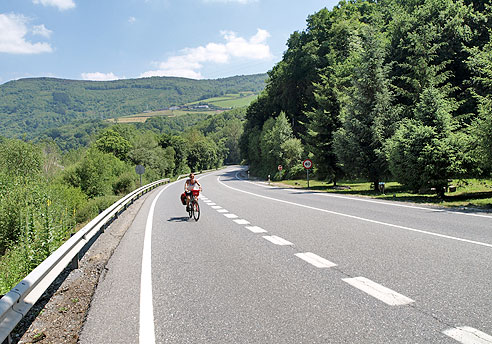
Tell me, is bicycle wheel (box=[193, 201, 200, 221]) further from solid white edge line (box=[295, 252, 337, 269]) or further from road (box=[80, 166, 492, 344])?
solid white edge line (box=[295, 252, 337, 269])

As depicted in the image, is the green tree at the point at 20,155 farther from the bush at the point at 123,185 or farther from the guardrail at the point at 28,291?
the guardrail at the point at 28,291

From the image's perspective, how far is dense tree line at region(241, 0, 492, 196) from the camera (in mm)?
18062

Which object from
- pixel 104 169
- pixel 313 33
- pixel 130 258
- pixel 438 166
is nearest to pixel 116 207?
pixel 130 258

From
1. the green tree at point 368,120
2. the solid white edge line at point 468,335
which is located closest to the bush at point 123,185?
the green tree at point 368,120

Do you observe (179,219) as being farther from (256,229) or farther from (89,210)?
(89,210)

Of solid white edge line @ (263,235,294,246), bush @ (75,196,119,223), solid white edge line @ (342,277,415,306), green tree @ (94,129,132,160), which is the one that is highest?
green tree @ (94,129,132,160)

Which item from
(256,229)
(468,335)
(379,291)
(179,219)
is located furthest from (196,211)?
(468,335)

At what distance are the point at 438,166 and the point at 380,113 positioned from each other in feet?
31.4

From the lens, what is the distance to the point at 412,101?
3303 centimetres

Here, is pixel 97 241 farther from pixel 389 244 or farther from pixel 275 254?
pixel 389 244

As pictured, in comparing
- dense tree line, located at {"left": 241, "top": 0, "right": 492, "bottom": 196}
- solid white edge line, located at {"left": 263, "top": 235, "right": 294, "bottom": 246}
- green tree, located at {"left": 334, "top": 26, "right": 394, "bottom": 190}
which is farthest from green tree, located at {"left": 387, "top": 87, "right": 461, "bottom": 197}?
solid white edge line, located at {"left": 263, "top": 235, "right": 294, "bottom": 246}

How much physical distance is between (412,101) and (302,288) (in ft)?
104

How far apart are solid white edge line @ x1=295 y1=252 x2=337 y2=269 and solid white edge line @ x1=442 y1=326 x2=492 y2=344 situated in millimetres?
2679

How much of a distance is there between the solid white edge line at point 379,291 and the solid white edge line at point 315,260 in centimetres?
86
